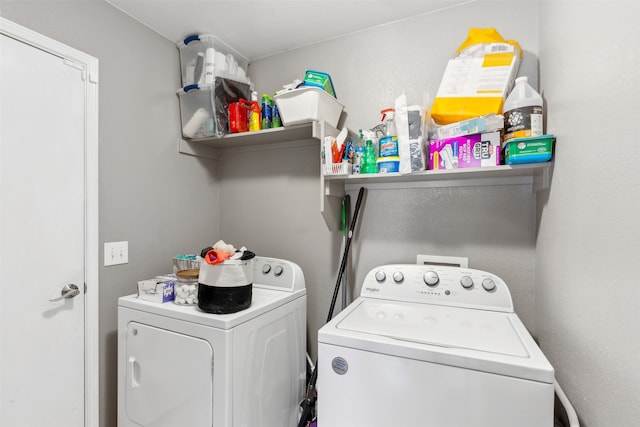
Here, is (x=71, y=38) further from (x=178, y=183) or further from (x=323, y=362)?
(x=323, y=362)

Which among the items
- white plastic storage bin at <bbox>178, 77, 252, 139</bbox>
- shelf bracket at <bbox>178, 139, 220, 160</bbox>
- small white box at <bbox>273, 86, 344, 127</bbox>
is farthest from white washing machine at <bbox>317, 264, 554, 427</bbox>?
shelf bracket at <bbox>178, 139, 220, 160</bbox>

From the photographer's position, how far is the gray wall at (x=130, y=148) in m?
1.51

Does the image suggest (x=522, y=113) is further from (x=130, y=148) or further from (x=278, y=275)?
(x=130, y=148)

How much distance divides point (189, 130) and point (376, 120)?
120 centimetres

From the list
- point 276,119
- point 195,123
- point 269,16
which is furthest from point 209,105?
point 269,16

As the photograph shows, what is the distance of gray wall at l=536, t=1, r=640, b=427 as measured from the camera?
63 cm

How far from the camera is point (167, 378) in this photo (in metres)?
1.32

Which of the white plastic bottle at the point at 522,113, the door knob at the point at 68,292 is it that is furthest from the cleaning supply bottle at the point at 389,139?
the door knob at the point at 68,292

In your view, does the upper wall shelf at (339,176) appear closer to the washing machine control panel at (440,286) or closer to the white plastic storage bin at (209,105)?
the white plastic storage bin at (209,105)

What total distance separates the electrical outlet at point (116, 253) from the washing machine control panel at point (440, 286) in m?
1.32

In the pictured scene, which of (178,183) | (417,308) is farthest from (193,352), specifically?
(178,183)

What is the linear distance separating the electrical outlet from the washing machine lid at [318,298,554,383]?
1246mm

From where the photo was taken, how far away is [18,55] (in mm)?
1273

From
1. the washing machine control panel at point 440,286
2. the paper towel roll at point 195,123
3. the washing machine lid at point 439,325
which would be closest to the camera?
the washing machine lid at point 439,325
